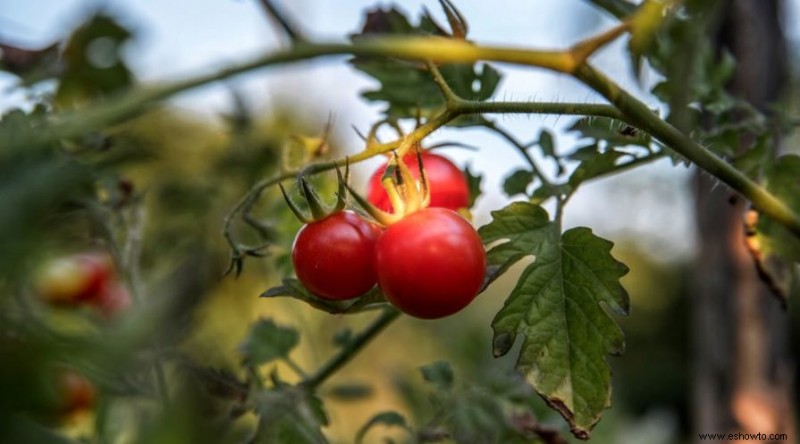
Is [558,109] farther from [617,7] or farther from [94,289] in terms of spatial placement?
[94,289]

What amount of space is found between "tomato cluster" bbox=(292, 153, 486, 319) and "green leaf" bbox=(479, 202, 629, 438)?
0.07m

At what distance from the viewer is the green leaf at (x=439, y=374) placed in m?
0.91

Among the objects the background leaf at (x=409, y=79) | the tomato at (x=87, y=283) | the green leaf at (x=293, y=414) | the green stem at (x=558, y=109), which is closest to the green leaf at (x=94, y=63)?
the tomato at (x=87, y=283)

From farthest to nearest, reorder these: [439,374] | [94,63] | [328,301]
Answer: [94,63], [439,374], [328,301]

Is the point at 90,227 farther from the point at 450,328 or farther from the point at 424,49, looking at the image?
the point at 450,328

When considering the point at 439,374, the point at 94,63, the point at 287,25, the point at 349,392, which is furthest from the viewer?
the point at 349,392

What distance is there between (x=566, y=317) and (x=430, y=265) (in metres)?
0.13

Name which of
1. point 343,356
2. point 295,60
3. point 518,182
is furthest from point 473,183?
point 295,60

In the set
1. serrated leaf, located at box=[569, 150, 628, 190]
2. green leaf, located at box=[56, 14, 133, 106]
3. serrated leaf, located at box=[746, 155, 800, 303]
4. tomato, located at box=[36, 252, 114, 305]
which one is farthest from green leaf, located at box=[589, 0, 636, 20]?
tomato, located at box=[36, 252, 114, 305]

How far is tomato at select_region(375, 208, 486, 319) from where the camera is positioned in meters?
0.55

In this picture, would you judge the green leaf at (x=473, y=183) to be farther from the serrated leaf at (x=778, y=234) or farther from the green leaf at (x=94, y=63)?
the green leaf at (x=94, y=63)

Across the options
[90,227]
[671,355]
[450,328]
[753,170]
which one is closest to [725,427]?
[450,328]

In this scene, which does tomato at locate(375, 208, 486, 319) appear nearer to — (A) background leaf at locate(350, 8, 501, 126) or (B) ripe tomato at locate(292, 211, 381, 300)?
(B) ripe tomato at locate(292, 211, 381, 300)

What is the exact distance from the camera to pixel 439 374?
3.01 feet
